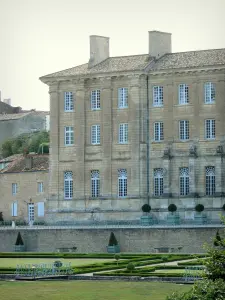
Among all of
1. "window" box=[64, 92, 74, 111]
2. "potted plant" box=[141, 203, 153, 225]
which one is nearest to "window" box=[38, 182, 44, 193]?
"window" box=[64, 92, 74, 111]

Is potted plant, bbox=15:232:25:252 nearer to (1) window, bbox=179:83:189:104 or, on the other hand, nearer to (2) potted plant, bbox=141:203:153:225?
(2) potted plant, bbox=141:203:153:225

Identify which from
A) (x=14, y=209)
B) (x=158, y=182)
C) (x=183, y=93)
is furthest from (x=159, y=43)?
(x=14, y=209)

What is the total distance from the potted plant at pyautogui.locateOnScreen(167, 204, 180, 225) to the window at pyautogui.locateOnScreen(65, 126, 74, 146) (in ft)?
26.2

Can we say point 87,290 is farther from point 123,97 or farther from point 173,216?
point 123,97

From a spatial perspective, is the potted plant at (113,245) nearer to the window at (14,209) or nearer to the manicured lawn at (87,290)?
the window at (14,209)

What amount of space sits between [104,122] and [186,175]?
19.7 ft

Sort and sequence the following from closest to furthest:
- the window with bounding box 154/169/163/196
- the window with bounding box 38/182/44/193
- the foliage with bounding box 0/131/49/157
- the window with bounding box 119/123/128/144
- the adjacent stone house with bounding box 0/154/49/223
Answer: the window with bounding box 154/169/163/196 < the window with bounding box 119/123/128/144 < the adjacent stone house with bounding box 0/154/49/223 < the window with bounding box 38/182/44/193 < the foliage with bounding box 0/131/49/157

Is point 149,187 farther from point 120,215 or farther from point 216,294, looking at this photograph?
point 216,294

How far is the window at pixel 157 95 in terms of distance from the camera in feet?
232

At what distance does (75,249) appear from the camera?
65438mm

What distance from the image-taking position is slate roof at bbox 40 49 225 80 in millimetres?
69875

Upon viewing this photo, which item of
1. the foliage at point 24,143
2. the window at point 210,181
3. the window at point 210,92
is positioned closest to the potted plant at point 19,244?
the window at point 210,181

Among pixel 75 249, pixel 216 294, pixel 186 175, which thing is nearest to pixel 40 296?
pixel 216 294

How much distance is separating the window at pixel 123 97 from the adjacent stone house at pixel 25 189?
7.74 m
